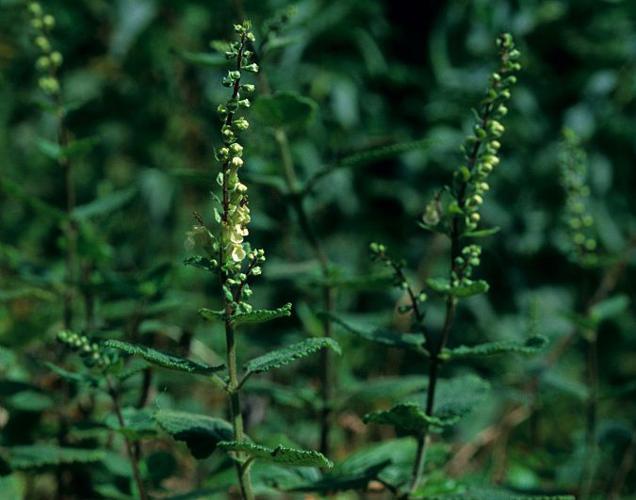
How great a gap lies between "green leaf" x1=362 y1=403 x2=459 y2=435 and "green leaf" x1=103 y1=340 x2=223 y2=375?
269 millimetres

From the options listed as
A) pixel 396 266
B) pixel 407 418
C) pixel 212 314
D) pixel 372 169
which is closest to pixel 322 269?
pixel 396 266

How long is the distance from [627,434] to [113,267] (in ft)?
6.60

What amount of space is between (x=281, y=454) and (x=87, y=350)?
403mm

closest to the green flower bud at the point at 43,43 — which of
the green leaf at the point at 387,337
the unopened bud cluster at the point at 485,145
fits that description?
the green leaf at the point at 387,337

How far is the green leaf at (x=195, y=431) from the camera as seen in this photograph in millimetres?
1341

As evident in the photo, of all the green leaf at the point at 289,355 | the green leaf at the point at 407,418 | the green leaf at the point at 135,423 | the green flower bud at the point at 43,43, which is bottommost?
the green leaf at the point at 135,423

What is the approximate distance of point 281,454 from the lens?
3.96 ft

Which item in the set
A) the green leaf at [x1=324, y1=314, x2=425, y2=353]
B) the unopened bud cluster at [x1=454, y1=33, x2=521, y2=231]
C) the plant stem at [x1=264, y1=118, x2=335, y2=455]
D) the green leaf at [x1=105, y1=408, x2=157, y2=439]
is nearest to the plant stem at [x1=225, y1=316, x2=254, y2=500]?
the green leaf at [x1=105, y1=408, x2=157, y2=439]

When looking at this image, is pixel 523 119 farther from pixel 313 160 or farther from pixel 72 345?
pixel 72 345

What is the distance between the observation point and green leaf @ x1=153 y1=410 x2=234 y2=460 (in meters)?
1.34

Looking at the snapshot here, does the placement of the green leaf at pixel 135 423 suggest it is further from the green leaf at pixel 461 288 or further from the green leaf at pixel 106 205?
the green leaf at pixel 106 205

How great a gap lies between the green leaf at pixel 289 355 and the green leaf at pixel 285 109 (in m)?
0.61

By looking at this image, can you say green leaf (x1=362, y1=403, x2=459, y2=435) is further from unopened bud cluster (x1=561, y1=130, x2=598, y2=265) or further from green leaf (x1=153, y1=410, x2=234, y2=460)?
unopened bud cluster (x1=561, y1=130, x2=598, y2=265)

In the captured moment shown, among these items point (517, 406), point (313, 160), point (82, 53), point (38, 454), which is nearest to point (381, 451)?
point (38, 454)
